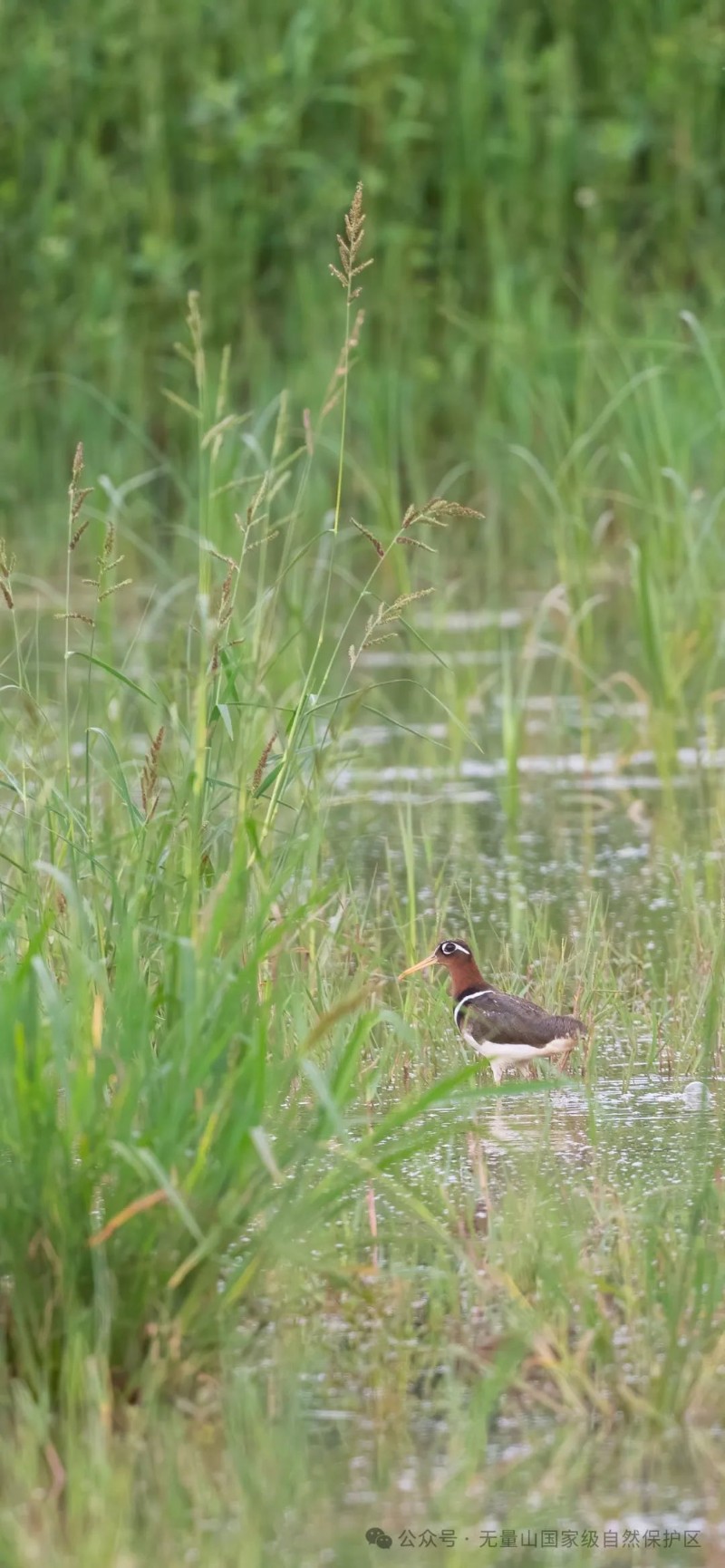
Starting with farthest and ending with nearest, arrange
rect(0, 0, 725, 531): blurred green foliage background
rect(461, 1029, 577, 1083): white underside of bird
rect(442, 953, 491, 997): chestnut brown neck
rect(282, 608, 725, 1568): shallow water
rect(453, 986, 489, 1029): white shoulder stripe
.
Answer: rect(0, 0, 725, 531): blurred green foliage background → rect(442, 953, 491, 997): chestnut brown neck → rect(453, 986, 489, 1029): white shoulder stripe → rect(461, 1029, 577, 1083): white underside of bird → rect(282, 608, 725, 1568): shallow water

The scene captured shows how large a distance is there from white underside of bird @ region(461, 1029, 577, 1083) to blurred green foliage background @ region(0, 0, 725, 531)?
6040 millimetres

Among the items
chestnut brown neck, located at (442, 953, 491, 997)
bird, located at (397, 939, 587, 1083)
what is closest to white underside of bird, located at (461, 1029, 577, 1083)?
bird, located at (397, 939, 587, 1083)

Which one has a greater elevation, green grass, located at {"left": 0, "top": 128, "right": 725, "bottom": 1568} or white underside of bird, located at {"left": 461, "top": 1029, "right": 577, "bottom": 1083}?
green grass, located at {"left": 0, "top": 128, "right": 725, "bottom": 1568}

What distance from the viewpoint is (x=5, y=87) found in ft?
35.3

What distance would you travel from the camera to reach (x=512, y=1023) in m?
4.21

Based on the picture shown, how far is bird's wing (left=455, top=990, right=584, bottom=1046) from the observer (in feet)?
13.8

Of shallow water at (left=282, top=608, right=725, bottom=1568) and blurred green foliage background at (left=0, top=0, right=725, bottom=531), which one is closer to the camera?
shallow water at (left=282, top=608, right=725, bottom=1568)

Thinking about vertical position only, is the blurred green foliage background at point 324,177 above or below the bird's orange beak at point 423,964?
above

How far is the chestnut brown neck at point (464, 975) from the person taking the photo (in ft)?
14.7

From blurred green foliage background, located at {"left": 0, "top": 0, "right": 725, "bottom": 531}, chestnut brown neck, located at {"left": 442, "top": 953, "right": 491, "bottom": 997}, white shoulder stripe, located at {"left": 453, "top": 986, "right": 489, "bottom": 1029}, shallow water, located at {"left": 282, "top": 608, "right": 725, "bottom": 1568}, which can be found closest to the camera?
shallow water, located at {"left": 282, "top": 608, "right": 725, "bottom": 1568}

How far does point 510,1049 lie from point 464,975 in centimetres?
34

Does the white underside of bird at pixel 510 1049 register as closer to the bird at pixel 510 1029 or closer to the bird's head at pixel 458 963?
the bird at pixel 510 1029

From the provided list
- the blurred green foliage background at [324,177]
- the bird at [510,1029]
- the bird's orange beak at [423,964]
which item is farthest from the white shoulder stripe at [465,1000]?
the blurred green foliage background at [324,177]

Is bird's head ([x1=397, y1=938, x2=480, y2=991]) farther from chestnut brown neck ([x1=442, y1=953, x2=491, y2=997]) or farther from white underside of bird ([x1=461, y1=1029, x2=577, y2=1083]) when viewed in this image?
white underside of bird ([x1=461, y1=1029, x2=577, y2=1083])
